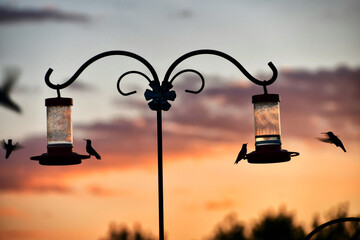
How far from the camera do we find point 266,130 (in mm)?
10047

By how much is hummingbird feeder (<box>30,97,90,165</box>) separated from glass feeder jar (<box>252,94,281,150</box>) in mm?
2371

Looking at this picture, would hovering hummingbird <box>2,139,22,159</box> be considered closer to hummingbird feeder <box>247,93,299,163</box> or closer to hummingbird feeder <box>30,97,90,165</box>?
hummingbird feeder <box>30,97,90,165</box>

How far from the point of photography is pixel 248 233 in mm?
60594

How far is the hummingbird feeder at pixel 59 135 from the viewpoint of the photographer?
983 cm

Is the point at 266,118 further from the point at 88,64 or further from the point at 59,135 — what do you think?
the point at 59,135

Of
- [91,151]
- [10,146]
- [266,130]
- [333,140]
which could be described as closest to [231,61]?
[266,130]

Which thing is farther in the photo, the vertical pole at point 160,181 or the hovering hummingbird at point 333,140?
the hovering hummingbird at point 333,140

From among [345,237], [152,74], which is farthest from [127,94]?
[345,237]

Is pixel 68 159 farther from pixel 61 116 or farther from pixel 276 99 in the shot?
pixel 276 99

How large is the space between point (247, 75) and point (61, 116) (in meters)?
2.62

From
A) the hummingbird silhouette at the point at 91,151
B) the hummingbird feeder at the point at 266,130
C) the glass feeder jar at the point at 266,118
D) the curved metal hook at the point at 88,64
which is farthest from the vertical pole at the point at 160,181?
the glass feeder jar at the point at 266,118

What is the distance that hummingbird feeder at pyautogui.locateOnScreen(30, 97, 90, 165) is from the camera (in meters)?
9.83

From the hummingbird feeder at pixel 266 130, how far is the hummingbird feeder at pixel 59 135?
7.66ft

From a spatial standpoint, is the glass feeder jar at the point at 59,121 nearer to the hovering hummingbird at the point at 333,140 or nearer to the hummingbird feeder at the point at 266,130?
the hummingbird feeder at the point at 266,130
